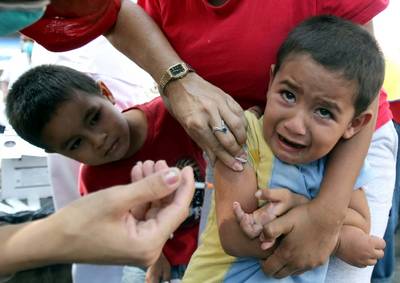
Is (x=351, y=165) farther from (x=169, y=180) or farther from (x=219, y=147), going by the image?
(x=169, y=180)

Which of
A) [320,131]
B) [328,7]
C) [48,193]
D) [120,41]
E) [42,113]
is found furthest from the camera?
[48,193]

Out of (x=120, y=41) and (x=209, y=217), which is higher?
(x=120, y=41)

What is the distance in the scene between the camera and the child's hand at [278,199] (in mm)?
1226

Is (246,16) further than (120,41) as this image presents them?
No

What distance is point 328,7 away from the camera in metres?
1.32

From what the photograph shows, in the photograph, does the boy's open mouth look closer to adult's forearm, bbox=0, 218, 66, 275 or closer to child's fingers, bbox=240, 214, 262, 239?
child's fingers, bbox=240, 214, 262, 239

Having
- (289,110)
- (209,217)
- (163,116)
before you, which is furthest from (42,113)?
(289,110)

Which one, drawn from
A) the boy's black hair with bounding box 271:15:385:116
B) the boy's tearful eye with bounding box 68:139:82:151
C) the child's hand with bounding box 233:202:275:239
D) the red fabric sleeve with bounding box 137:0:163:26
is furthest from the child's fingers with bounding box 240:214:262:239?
the boy's tearful eye with bounding box 68:139:82:151

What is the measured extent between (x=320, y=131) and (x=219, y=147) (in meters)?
0.23

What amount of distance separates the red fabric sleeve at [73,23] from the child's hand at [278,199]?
1.93ft

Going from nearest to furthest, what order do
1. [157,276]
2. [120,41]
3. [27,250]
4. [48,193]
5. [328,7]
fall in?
[27,250], [328,7], [120,41], [157,276], [48,193]

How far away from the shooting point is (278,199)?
4.05 ft

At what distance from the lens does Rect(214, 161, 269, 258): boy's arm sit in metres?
1.26

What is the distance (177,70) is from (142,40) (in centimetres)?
15
